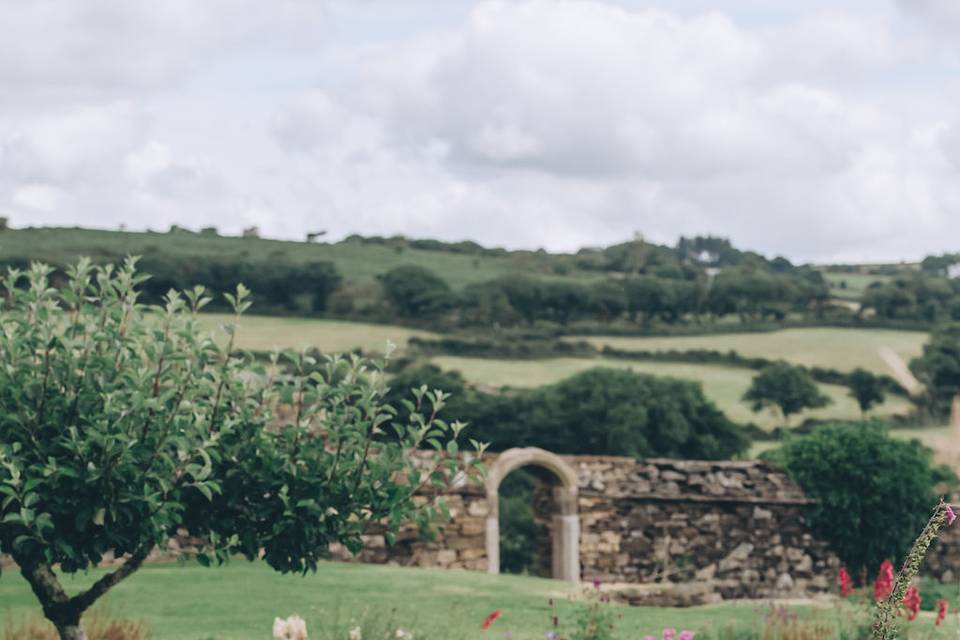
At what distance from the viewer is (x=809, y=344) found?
65312mm

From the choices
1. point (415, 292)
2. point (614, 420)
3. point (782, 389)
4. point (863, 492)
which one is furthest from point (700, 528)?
point (415, 292)

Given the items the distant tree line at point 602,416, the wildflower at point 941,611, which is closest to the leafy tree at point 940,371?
the distant tree line at point 602,416

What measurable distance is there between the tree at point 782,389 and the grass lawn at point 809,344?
22.4 ft

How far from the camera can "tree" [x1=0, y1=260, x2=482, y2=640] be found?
9617 millimetres

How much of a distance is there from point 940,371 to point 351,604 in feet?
146

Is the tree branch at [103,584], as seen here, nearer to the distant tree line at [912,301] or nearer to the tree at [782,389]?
the tree at [782,389]

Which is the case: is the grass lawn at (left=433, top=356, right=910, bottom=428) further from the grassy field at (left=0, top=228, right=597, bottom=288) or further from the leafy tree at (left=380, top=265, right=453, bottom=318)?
the grassy field at (left=0, top=228, right=597, bottom=288)

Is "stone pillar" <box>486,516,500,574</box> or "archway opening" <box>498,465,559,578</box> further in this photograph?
"archway opening" <box>498,465,559,578</box>

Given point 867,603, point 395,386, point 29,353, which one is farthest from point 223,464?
point 395,386

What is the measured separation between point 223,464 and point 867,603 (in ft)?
23.3

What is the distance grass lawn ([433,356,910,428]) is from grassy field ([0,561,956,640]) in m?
34.5

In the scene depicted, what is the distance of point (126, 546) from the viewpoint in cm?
1010

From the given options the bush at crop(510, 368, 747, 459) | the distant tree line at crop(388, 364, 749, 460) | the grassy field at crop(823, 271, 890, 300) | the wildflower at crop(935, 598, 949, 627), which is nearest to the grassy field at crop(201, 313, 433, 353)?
the distant tree line at crop(388, 364, 749, 460)

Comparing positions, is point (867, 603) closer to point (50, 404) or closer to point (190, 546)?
point (50, 404)
